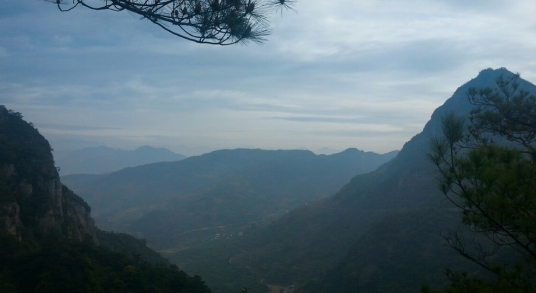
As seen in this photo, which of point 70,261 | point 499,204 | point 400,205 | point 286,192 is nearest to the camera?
point 499,204

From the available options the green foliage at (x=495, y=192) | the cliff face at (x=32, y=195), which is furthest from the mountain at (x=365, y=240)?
the green foliage at (x=495, y=192)

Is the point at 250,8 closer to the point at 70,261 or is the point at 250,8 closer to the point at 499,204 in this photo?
the point at 499,204

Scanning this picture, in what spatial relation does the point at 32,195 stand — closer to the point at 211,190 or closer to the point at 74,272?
the point at 74,272

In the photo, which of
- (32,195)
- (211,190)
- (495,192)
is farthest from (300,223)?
(495,192)

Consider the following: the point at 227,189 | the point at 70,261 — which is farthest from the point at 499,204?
the point at 227,189

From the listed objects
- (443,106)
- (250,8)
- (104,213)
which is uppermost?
(443,106)

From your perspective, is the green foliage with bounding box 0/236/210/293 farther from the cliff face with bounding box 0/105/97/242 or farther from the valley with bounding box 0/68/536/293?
the valley with bounding box 0/68/536/293

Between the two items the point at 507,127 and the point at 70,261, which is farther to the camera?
the point at 70,261

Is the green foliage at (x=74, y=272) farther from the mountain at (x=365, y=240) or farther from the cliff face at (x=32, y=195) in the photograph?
the mountain at (x=365, y=240)
